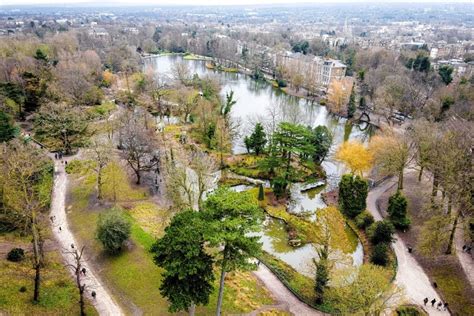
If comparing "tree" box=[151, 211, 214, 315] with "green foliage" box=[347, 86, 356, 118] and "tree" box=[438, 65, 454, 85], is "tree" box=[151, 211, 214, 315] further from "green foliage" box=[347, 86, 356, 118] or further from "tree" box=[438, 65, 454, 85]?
"tree" box=[438, 65, 454, 85]

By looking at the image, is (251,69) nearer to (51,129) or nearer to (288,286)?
(51,129)

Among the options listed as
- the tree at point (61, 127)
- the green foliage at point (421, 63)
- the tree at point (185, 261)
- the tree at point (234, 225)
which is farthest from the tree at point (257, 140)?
the green foliage at point (421, 63)

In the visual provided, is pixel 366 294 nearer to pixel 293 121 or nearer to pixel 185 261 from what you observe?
→ pixel 185 261

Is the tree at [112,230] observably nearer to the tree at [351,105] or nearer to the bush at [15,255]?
the bush at [15,255]

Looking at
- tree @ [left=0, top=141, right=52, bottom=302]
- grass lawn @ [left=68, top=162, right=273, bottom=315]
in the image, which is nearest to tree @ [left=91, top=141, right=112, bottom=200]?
grass lawn @ [left=68, top=162, right=273, bottom=315]

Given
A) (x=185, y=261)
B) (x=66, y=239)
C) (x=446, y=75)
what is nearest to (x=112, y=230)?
(x=66, y=239)
